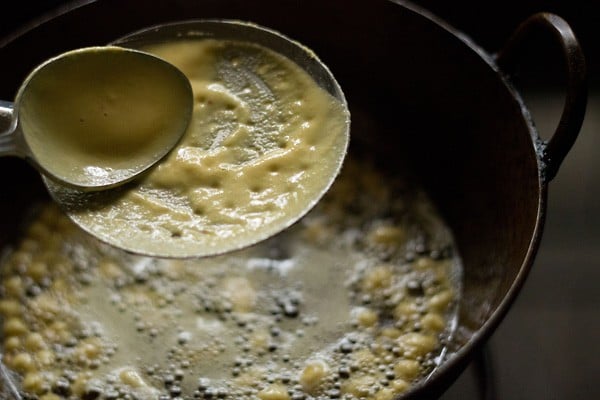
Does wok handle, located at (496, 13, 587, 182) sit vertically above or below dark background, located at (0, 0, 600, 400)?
above

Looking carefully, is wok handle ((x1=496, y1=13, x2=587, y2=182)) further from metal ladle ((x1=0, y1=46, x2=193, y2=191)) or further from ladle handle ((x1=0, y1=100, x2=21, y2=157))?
ladle handle ((x1=0, y1=100, x2=21, y2=157))

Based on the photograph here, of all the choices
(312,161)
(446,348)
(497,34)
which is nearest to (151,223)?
(312,161)

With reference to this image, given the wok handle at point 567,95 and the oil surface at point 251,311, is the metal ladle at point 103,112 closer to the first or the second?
the oil surface at point 251,311

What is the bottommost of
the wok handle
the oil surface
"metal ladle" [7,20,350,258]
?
the oil surface

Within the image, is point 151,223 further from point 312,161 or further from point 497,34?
point 497,34

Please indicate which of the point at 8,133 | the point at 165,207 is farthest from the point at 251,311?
the point at 8,133

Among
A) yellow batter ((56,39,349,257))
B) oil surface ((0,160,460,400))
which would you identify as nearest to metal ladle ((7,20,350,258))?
yellow batter ((56,39,349,257))

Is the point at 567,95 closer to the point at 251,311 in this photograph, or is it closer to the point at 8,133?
the point at 251,311
